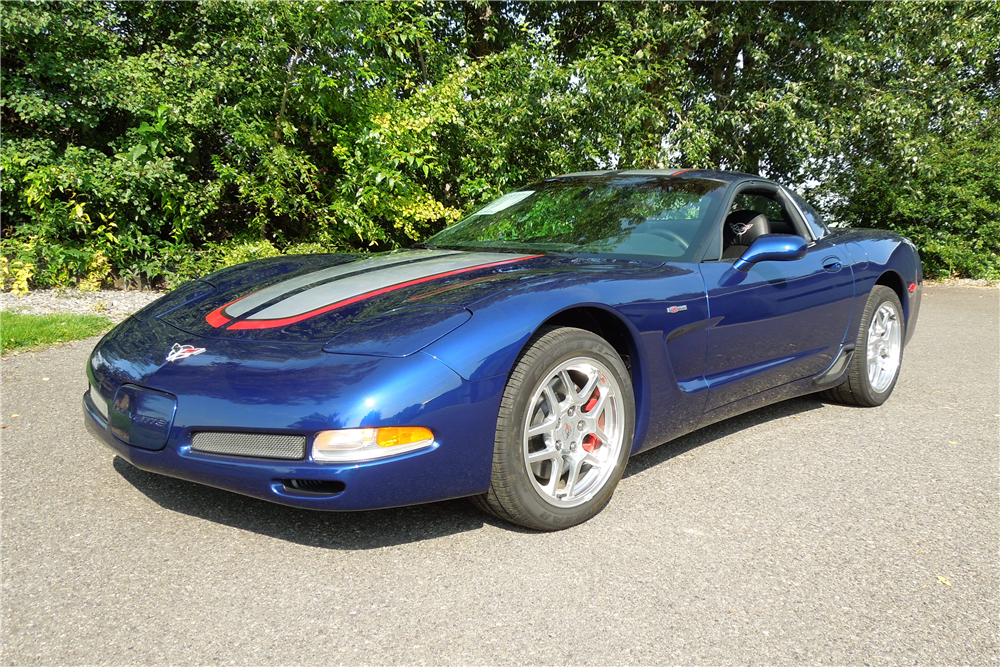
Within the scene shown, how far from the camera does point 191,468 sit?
2.29 meters

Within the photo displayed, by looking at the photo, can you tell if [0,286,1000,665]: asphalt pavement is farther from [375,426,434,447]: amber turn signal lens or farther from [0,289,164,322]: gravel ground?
[0,289,164,322]: gravel ground

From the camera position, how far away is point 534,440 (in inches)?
104

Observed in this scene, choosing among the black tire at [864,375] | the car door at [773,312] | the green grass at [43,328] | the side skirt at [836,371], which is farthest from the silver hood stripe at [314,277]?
the green grass at [43,328]

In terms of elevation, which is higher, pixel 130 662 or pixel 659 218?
pixel 659 218

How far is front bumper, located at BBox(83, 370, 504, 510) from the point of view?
2188 mm

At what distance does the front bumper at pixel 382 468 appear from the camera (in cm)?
219

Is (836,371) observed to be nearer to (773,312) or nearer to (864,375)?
(864,375)

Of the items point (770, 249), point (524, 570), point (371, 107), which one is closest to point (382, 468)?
point (524, 570)

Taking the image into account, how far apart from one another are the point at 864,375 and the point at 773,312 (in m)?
1.19

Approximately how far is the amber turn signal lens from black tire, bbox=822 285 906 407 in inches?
114

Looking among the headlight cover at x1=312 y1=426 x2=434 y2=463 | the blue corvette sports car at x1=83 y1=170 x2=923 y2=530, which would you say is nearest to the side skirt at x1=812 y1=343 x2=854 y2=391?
the blue corvette sports car at x1=83 y1=170 x2=923 y2=530

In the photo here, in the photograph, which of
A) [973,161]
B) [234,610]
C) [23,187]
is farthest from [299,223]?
[973,161]

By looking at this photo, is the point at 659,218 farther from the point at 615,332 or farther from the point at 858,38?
the point at 858,38

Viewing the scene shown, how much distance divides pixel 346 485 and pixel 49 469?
160 cm
